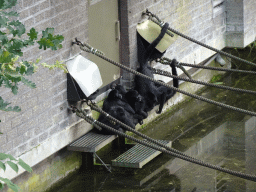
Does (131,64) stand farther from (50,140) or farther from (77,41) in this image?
(50,140)

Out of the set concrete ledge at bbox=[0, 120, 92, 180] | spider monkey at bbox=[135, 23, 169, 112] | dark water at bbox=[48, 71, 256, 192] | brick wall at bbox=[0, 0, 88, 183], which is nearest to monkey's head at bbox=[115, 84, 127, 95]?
spider monkey at bbox=[135, 23, 169, 112]

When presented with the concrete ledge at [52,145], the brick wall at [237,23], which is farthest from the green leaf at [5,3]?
the brick wall at [237,23]

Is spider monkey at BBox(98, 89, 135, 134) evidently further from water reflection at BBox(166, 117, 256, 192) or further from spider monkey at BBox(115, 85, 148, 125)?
water reflection at BBox(166, 117, 256, 192)

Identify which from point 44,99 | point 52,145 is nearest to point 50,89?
point 44,99

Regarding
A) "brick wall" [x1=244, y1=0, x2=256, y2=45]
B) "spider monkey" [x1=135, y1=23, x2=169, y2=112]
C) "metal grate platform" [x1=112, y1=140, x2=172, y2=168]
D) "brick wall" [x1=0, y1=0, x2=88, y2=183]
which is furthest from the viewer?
"brick wall" [x1=244, y1=0, x2=256, y2=45]

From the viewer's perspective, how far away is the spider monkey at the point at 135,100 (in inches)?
295

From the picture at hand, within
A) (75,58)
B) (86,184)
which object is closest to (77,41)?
(75,58)

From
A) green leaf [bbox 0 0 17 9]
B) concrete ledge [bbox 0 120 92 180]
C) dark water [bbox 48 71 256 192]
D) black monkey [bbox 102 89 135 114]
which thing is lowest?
dark water [bbox 48 71 256 192]

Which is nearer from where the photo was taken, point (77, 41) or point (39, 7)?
point (39, 7)

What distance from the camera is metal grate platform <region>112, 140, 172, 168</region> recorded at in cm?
689

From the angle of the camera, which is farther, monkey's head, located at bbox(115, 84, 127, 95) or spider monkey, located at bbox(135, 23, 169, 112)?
spider monkey, located at bbox(135, 23, 169, 112)

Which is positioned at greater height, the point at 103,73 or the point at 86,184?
the point at 103,73

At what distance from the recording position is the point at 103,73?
756cm

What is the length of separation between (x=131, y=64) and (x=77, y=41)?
1373 mm
